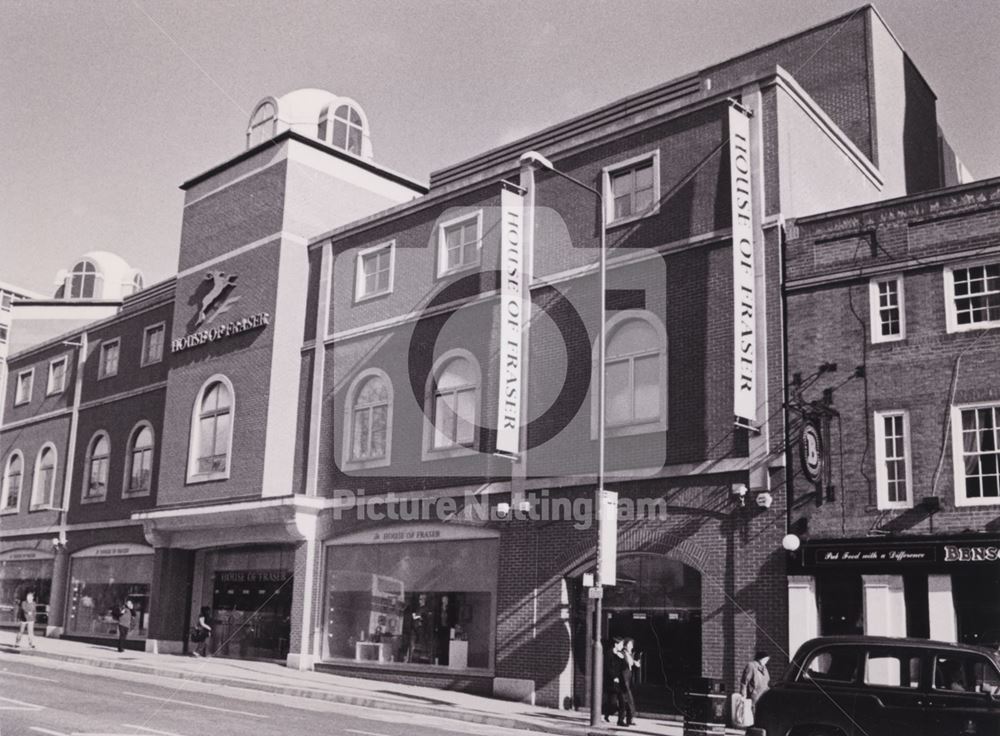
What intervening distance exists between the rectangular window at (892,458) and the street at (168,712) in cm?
750

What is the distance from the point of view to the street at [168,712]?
14273 millimetres

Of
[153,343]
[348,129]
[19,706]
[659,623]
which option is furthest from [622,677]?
[153,343]

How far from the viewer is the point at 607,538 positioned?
766 inches

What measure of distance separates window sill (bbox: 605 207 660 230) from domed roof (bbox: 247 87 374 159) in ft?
45.5

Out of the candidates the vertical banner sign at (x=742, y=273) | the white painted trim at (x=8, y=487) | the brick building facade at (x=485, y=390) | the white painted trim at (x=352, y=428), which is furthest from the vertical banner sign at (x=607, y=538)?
the white painted trim at (x=8, y=487)

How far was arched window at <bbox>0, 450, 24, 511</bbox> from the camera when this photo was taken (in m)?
43.8

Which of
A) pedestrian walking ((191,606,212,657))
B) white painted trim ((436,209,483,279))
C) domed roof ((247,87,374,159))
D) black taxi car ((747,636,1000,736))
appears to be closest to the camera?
black taxi car ((747,636,1000,736))

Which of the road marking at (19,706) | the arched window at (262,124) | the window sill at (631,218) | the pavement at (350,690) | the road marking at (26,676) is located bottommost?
the pavement at (350,690)

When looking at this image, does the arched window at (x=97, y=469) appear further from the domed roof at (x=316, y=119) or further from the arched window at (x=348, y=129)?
the arched window at (x=348, y=129)

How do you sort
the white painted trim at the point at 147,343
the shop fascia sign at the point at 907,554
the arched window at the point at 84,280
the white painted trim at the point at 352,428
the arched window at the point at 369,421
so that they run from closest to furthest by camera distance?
1. the shop fascia sign at the point at 907,554
2. the white painted trim at the point at 352,428
3. the arched window at the point at 369,421
4. the white painted trim at the point at 147,343
5. the arched window at the point at 84,280

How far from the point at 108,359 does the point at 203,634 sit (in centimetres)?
1393

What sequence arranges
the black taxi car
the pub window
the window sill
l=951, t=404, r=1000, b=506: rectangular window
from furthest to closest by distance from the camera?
the pub window, the window sill, l=951, t=404, r=1000, b=506: rectangular window, the black taxi car

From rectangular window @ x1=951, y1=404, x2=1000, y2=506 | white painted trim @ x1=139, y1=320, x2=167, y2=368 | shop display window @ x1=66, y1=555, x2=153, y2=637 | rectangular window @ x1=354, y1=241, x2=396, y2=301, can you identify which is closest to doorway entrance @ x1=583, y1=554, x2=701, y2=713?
rectangular window @ x1=951, y1=404, x2=1000, y2=506

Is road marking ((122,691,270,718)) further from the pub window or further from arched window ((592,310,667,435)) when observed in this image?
arched window ((592,310,667,435))
